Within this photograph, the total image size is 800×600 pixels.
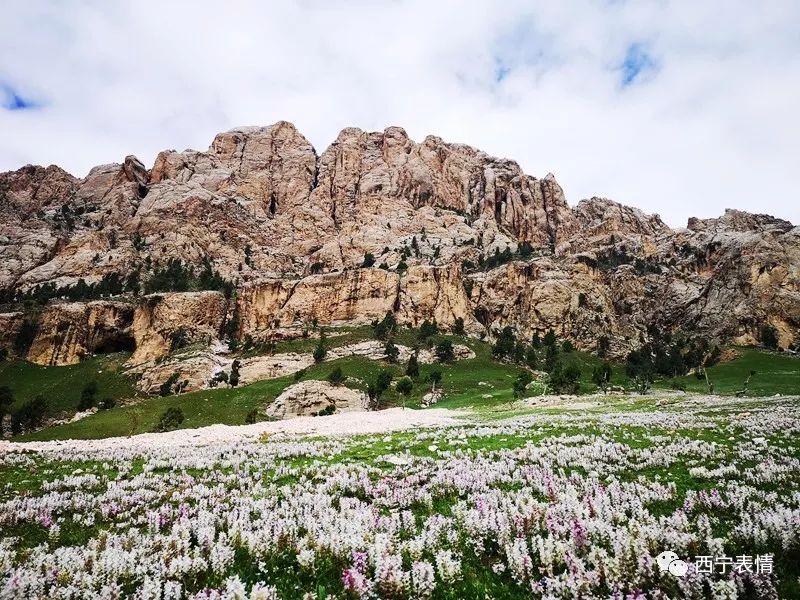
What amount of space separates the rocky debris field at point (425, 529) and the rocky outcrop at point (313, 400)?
94045mm

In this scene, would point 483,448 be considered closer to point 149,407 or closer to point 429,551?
point 429,551

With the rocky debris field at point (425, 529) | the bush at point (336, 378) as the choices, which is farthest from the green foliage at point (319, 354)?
the rocky debris field at point (425, 529)

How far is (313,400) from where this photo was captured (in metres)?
112

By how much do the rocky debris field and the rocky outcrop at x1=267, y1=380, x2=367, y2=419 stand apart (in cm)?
9404

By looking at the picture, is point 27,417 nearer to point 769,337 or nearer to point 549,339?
point 549,339

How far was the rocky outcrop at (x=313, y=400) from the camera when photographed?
108 m

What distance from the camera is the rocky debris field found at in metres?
6.52

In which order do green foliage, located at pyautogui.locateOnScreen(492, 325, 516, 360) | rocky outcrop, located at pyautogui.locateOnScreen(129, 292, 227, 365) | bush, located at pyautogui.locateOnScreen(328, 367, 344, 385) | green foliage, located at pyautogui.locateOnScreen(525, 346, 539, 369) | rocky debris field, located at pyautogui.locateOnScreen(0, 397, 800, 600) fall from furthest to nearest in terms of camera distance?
rocky outcrop, located at pyautogui.locateOnScreen(129, 292, 227, 365)
green foliage, located at pyautogui.locateOnScreen(492, 325, 516, 360)
green foliage, located at pyautogui.locateOnScreen(525, 346, 539, 369)
bush, located at pyautogui.locateOnScreen(328, 367, 344, 385)
rocky debris field, located at pyautogui.locateOnScreen(0, 397, 800, 600)

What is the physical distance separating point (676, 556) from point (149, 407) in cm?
10343

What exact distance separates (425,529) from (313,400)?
108 meters

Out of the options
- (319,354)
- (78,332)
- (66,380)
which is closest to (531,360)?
(319,354)

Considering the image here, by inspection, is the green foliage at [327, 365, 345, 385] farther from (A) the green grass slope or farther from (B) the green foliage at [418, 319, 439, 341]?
(A) the green grass slope

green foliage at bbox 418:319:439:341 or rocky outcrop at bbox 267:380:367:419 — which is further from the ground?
green foliage at bbox 418:319:439:341

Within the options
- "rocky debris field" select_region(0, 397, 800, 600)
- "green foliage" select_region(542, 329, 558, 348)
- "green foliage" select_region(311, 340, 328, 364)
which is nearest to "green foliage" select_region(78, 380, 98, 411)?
"green foliage" select_region(311, 340, 328, 364)
